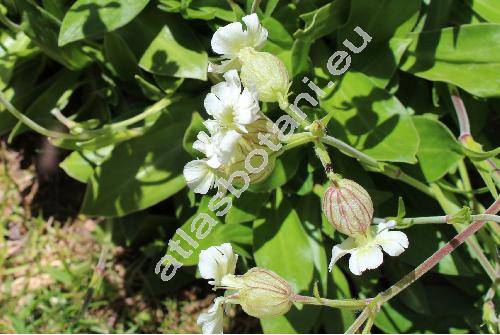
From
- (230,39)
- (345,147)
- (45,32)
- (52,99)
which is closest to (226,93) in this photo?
(230,39)

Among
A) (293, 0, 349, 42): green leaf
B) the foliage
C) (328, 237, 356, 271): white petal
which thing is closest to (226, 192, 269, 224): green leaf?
the foliage

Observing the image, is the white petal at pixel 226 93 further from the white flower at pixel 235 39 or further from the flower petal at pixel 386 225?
the flower petal at pixel 386 225

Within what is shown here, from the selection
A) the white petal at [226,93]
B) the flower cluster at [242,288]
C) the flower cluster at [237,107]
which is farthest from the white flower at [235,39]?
the flower cluster at [242,288]

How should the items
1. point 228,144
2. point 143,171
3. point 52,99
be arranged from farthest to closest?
1. point 52,99
2. point 143,171
3. point 228,144

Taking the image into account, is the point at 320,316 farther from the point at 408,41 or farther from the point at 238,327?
Answer: the point at 408,41

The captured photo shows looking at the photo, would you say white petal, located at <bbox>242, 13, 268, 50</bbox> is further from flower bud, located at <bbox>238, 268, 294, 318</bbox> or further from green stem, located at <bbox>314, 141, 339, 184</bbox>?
flower bud, located at <bbox>238, 268, 294, 318</bbox>

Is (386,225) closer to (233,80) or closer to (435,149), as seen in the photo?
(233,80)

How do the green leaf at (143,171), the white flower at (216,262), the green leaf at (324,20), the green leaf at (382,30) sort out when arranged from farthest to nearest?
the green leaf at (143,171), the green leaf at (382,30), the green leaf at (324,20), the white flower at (216,262)

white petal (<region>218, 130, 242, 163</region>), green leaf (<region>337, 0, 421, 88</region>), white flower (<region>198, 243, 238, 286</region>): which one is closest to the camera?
white petal (<region>218, 130, 242, 163</region>)
